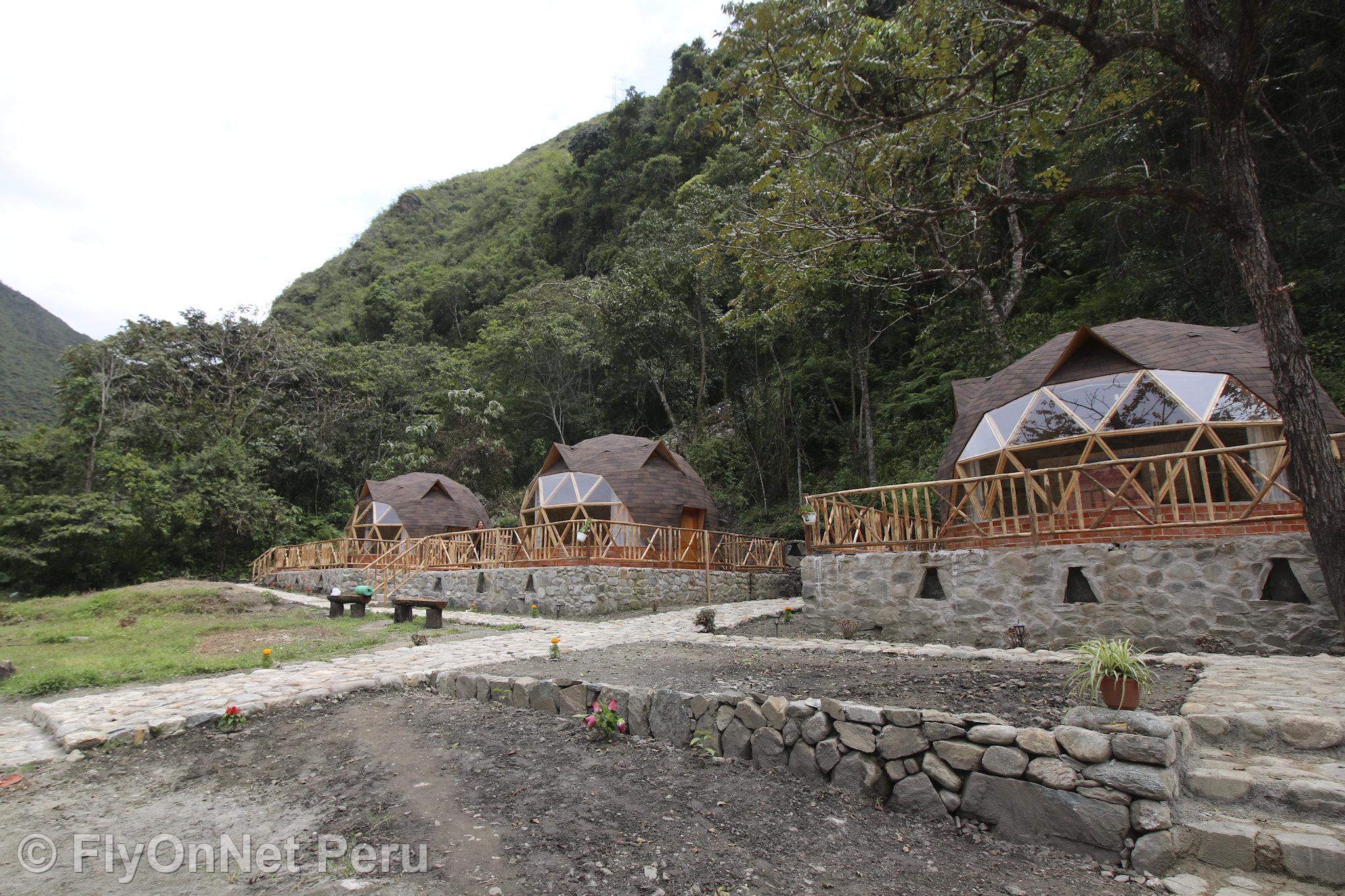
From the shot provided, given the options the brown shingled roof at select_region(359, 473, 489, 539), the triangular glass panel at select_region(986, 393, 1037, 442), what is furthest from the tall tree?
the brown shingled roof at select_region(359, 473, 489, 539)

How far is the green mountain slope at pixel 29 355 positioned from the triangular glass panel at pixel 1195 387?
36486 mm

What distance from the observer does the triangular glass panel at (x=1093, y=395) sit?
379 inches

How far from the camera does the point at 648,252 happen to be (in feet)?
71.5

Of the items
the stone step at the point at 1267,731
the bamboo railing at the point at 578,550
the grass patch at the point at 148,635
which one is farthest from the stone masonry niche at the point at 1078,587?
the grass patch at the point at 148,635

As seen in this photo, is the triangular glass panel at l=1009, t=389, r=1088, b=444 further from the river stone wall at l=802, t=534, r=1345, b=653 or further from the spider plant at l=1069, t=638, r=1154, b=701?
the spider plant at l=1069, t=638, r=1154, b=701

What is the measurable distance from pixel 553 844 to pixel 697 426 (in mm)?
20998

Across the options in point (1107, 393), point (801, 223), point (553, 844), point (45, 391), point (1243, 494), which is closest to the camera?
point (553, 844)

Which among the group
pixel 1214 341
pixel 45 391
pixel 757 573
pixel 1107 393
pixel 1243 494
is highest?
pixel 45 391

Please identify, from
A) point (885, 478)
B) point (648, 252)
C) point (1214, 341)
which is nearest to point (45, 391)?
point (648, 252)

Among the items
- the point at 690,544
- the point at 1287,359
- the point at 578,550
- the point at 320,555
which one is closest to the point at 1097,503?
the point at 1287,359

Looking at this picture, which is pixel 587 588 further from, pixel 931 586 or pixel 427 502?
pixel 427 502

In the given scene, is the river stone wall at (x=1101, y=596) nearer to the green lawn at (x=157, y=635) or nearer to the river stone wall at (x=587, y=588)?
the river stone wall at (x=587, y=588)

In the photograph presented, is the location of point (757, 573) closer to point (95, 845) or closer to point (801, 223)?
point (801, 223)

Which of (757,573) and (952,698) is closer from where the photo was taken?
(952,698)
